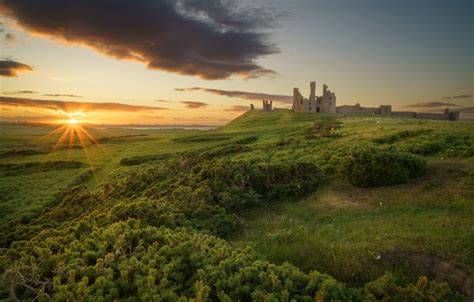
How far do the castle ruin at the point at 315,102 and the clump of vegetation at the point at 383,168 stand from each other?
102 m

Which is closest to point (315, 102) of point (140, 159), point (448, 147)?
point (140, 159)

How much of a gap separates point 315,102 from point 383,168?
106273 mm

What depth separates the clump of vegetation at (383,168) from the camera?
17.7 metres

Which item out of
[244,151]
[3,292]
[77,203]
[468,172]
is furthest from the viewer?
[244,151]

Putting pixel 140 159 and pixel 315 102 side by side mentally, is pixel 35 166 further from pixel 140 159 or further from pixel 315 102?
pixel 315 102

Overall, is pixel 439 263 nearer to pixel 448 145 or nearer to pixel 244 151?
pixel 448 145

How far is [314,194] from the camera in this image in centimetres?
1847

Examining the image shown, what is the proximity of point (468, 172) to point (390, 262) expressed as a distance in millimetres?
10777

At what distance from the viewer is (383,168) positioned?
17766 millimetres

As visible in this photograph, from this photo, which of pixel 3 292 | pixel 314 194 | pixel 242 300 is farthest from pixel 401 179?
pixel 3 292

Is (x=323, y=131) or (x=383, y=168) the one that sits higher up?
(x=323, y=131)

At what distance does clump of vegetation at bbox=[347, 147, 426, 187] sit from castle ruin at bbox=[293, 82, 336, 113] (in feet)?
334

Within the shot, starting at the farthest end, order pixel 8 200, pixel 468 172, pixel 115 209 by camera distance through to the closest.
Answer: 1. pixel 8 200
2. pixel 468 172
3. pixel 115 209

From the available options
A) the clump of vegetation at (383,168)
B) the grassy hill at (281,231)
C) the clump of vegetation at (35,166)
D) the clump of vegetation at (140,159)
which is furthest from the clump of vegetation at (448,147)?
the clump of vegetation at (35,166)
